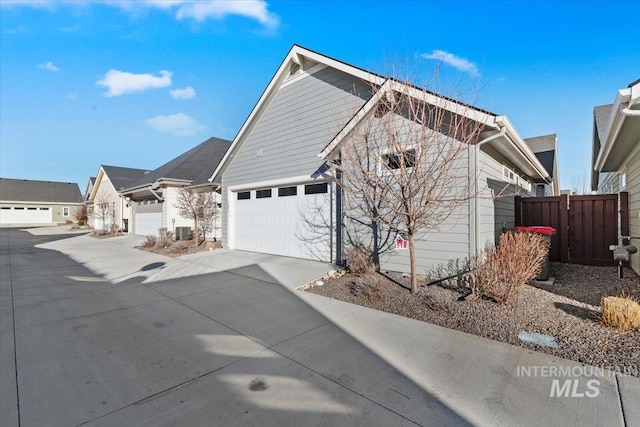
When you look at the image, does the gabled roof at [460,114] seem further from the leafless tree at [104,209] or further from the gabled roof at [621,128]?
the leafless tree at [104,209]

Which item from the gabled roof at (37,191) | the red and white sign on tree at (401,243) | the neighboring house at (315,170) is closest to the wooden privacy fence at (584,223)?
the neighboring house at (315,170)

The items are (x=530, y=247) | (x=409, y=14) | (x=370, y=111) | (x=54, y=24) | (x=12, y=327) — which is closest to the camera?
(x=12, y=327)

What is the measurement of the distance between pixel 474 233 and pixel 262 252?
23.6 ft

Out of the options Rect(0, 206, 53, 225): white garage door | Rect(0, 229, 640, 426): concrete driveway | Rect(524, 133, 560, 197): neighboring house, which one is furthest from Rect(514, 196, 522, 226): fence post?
Rect(0, 206, 53, 225): white garage door

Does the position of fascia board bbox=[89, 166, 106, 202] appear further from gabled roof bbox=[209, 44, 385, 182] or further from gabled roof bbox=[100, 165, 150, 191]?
gabled roof bbox=[209, 44, 385, 182]

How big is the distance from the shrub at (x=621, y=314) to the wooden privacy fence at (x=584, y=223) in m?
4.77

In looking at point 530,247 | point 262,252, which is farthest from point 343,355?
point 262,252

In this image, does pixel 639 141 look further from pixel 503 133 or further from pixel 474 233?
pixel 474 233

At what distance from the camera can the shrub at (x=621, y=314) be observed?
3480mm

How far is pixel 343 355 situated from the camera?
3.35m

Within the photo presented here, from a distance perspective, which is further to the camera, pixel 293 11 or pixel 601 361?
pixel 293 11

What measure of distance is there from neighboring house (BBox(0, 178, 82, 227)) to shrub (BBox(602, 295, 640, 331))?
54.9 meters

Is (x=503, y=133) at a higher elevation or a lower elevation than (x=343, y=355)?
higher

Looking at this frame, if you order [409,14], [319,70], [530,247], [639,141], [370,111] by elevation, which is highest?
[409,14]
